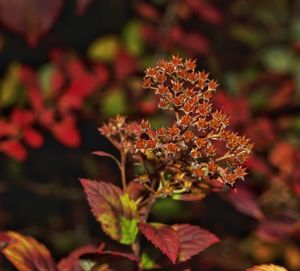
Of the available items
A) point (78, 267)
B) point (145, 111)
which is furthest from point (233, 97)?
point (78, 267)

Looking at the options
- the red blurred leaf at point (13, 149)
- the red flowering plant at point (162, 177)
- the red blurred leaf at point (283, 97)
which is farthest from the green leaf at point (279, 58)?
the red flowering plant at point (162, 177)

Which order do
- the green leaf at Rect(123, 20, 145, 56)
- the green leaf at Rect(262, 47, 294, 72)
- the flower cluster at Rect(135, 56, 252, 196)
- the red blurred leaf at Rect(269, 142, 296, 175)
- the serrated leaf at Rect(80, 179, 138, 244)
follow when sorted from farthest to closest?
the green leaf at Rect(262, 47, 294, 72) < the green leaf at Rect(123, 20, 145, 56) < the red blurred leaf at Rect(269, 142, 296, 175) < the serrated leaf at Rect(80, 179, 138, 244) < the flower cluster at Rect(135, 56, 252, 196)

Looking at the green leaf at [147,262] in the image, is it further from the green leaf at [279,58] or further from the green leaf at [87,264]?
the green leaf at [279,58]

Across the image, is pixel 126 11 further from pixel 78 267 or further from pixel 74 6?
pixel 78 267

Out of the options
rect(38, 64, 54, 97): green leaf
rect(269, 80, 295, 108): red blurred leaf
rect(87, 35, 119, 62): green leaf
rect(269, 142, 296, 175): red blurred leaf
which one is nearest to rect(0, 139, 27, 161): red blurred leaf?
rect(38, 64, 54, 97): green leaf

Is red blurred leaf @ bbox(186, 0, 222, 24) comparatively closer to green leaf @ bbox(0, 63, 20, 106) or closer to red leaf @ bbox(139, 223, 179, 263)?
green leaf @ bbox(0, 63, 20, 106)

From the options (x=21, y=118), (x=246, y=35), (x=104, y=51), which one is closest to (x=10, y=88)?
(x=21, y=118)
